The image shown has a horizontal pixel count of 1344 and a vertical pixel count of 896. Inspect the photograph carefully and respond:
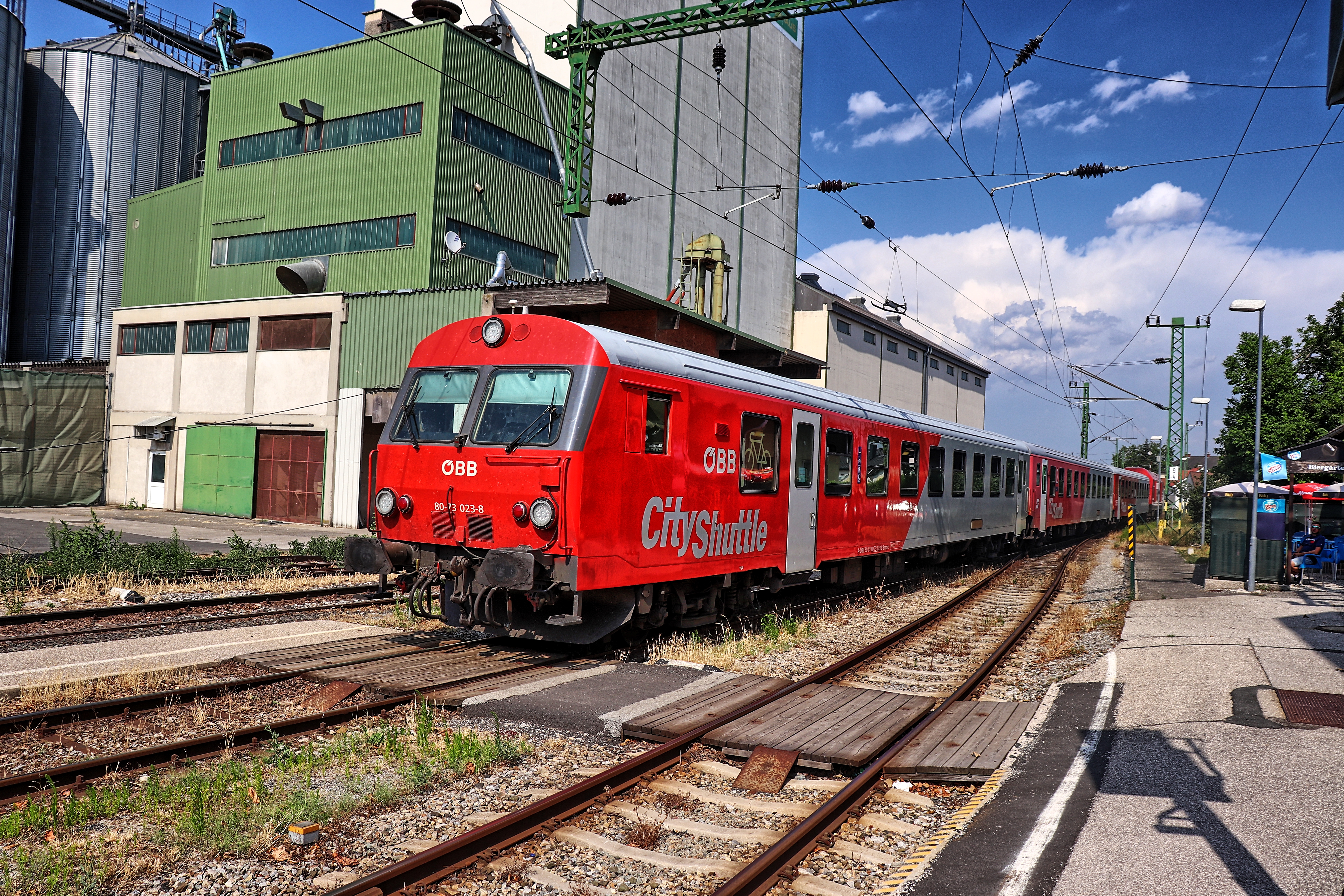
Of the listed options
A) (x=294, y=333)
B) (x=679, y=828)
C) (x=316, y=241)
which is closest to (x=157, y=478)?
(x=294, y=333)

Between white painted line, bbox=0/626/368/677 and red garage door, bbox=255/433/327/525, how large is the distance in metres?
16.7

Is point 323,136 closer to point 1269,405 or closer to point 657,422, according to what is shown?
point 657,422

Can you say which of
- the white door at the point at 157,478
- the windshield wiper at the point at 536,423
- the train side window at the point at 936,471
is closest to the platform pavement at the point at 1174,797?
the windshield wiper at the point at 536,423

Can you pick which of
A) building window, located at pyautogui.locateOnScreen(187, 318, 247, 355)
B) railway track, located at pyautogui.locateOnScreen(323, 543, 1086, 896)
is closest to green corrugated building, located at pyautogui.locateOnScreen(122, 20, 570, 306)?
building window, located at pyautogui.locateOnScreen(187, 318, 247, 355)

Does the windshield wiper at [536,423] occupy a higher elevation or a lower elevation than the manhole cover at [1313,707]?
higher

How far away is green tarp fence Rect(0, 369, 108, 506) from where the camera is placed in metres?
28.3

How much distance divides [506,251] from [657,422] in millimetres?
22086

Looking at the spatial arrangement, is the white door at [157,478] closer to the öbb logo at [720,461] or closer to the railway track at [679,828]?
the öbb logo at [720,461]

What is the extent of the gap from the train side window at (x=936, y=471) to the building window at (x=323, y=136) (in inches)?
733

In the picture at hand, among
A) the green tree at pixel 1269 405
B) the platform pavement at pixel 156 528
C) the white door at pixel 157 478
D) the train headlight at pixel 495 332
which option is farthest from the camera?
the green tree at pixel 1269 405

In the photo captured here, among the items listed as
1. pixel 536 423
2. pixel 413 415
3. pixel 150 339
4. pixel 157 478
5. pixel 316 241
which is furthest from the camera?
pixel 150 339

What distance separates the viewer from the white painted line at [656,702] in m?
6.46

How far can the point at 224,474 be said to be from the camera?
2753cm

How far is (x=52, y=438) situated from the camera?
29266mm
